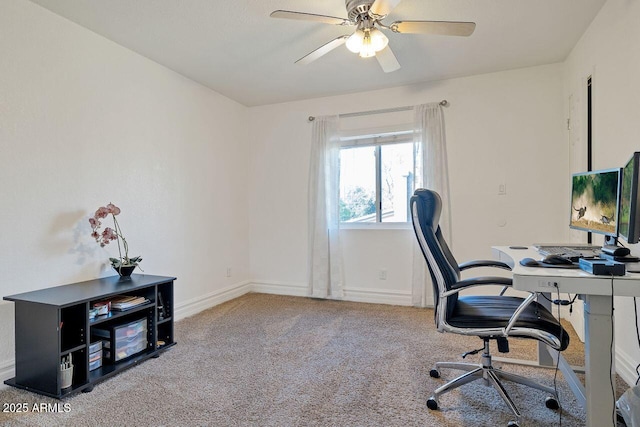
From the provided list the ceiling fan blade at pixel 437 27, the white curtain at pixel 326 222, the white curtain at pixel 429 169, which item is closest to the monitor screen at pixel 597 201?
the ceiling fan blade at pixel 437 27

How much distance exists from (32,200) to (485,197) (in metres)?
3.84

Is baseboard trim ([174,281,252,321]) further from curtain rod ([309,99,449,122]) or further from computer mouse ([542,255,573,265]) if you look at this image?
computer mouse ([542,255,573,265])

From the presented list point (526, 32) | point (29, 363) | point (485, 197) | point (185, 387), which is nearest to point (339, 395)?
point (185, 387)

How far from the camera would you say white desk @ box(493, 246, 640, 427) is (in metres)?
1.34

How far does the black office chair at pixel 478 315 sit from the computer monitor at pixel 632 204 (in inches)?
20.0

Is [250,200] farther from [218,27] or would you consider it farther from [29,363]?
[29,363]

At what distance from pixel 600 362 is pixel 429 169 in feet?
8.25

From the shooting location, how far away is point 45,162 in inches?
91.2

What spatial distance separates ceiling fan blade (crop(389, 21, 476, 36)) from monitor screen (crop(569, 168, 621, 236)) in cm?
111

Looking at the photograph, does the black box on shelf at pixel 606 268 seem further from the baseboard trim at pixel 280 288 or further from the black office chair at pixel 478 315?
the baseboard trim at pixel 280 288

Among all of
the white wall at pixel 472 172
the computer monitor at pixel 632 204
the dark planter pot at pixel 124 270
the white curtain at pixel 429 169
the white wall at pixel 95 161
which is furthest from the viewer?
the white curtain at pixel 429 169

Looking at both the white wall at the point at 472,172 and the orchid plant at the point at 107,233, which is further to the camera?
the white wall at the point at 472,172

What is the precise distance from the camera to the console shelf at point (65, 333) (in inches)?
75.4

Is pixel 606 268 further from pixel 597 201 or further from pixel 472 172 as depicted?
pixel 472 172
